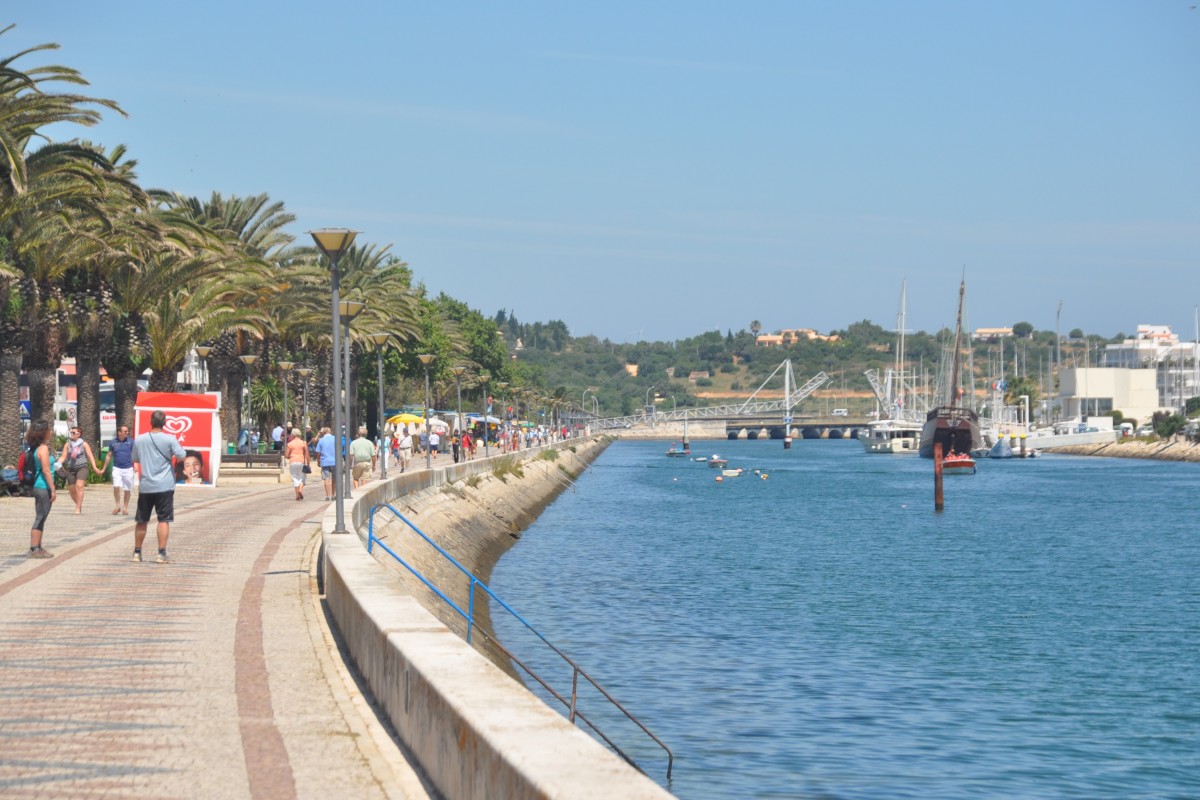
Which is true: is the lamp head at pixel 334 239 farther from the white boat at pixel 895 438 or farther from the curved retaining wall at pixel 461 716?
the white boat at pixel 895 438

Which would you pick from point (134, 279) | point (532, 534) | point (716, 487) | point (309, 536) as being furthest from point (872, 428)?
point (309, 536)

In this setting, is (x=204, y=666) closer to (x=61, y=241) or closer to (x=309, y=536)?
(x=309, y=536)

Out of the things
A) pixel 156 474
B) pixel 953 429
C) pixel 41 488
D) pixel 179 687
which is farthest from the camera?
pixel 953 429

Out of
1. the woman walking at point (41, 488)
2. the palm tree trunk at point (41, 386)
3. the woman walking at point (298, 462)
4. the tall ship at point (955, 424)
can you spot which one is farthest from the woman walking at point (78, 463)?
the tall ship at point (955, 424)

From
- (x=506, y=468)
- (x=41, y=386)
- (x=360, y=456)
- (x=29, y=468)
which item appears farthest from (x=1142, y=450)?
(x=29, y=468)

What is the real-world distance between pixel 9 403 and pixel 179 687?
79.7ft

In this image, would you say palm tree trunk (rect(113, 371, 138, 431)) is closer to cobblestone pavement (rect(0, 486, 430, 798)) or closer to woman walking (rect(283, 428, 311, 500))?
woman walking (rect(283, 428, 311, 500))

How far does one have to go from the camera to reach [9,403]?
31219 millimetres

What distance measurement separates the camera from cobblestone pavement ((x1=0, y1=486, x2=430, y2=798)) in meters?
6.99

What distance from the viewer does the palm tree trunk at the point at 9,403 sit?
31.0 m

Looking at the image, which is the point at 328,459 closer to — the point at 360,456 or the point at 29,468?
the point at 360,456

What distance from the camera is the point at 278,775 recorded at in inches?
278

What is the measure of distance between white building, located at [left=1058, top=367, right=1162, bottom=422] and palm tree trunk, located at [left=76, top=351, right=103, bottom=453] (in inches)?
6189

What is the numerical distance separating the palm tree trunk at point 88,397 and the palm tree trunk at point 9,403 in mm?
3888
